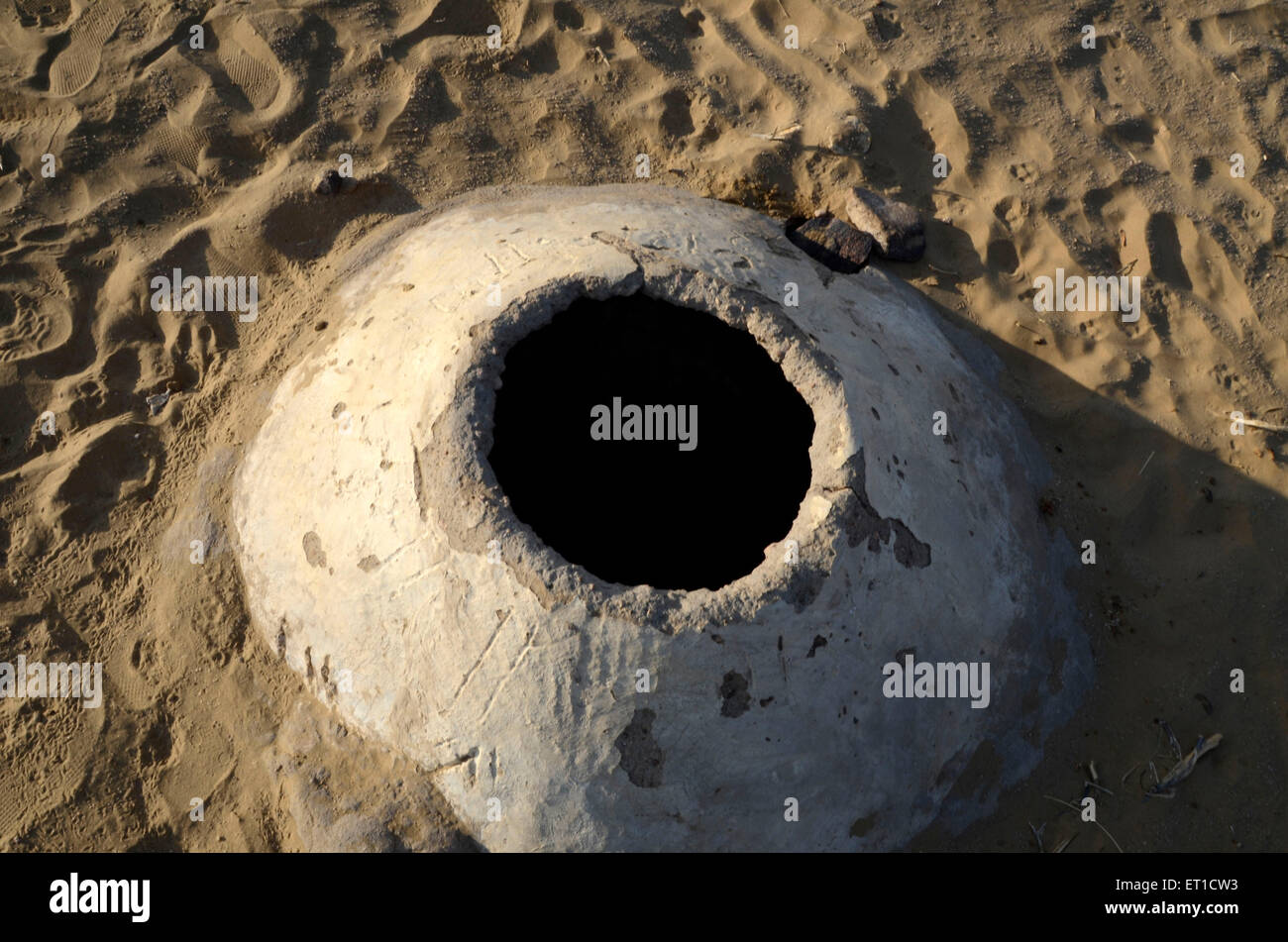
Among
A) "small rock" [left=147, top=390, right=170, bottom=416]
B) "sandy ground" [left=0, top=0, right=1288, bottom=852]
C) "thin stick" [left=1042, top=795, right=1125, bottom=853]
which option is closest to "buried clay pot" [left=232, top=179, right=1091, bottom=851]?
"thin stick" [left=1042, top=795, right=1125, bottom=853]

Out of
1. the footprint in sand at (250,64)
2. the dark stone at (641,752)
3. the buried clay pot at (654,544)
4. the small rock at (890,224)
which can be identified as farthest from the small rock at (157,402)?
the small rock at (890,224)

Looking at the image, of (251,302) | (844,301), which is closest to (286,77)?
(251,302)

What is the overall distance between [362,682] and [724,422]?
1.45 metres

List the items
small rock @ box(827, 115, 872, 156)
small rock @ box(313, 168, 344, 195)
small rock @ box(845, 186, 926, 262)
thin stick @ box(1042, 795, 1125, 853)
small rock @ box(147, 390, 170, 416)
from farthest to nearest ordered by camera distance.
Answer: small rock @ box(827, 115, 872, 156) → small rock @ box(845, 186, 926, 262) → small rock @ box(313, 168, 344, 195) → small rock @ box(147, 390, 170, 416) → thin stick @ box(1042, 795, 1125, 853)

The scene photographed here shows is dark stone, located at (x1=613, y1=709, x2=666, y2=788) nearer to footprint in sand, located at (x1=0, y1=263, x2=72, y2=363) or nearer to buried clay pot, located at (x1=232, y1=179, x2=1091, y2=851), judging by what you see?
buried clay pot, located at (x1=232, y1=179, x2=1091, y2=851)

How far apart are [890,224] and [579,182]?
53.1 inches

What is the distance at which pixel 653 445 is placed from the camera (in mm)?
3369

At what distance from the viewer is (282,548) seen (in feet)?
9.62

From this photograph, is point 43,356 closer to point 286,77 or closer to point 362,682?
point 286,77

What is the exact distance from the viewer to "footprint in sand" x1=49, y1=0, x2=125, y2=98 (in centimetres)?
404

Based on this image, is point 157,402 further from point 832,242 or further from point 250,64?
point 832,242

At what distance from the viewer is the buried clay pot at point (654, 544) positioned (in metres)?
2.37

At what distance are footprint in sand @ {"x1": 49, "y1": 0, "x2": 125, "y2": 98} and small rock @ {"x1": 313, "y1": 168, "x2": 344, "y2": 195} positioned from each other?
1.17 metres

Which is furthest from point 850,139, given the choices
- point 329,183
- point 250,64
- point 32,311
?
point 32,311
